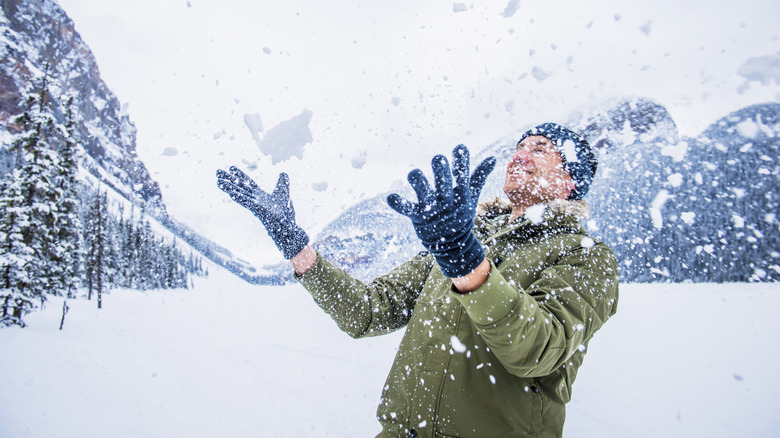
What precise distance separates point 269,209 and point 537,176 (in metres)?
1.89

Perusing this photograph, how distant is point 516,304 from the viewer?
1.22 metres

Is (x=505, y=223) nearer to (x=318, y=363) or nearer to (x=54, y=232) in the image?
(x=318, y=363)

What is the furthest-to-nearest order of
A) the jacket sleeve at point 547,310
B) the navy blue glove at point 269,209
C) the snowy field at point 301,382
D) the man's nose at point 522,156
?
the snowy field at point 301,382, the man's nose at point 522,156, the navy blue glove at point 269,209, the jacket sleeve at point 547,310

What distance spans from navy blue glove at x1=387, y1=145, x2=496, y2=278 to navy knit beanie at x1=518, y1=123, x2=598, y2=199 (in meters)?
1.54

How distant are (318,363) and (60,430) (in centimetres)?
559

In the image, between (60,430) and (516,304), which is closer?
(516,304)

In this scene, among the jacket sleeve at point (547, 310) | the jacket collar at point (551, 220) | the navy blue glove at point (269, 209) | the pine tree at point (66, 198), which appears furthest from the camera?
the pine tree at point (66, 198)

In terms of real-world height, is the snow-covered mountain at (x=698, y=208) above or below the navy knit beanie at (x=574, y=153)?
above

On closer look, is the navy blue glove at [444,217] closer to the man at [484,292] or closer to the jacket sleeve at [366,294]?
the man at [484,292]

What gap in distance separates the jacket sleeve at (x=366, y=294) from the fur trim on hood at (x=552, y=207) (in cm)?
58

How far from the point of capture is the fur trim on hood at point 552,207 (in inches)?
78.8

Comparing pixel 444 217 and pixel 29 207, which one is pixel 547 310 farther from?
pixel 29 207

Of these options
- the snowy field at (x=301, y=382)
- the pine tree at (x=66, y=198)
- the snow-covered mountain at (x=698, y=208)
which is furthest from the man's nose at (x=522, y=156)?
the snow-covered mountain at (x=698, y=208)

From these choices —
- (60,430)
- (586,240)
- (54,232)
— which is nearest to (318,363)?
(60,430)
